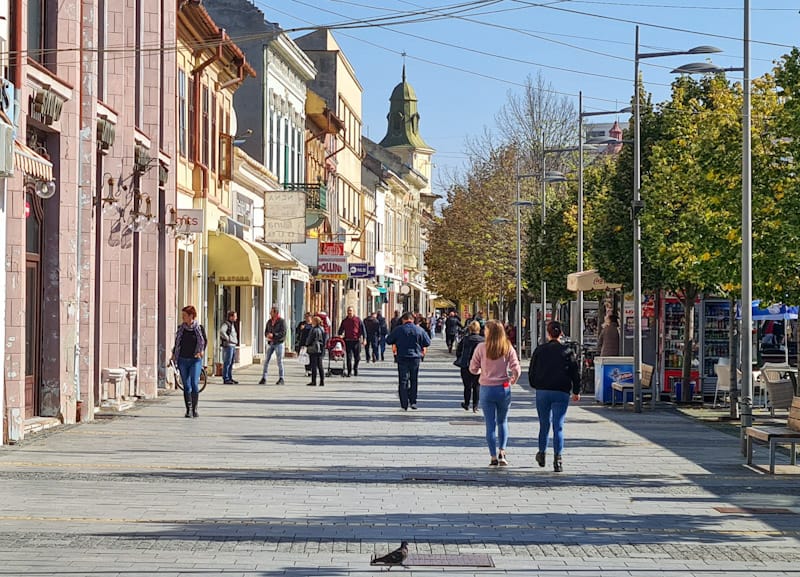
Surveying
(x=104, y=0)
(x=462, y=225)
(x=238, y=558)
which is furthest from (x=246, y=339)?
(x=238, y=558)

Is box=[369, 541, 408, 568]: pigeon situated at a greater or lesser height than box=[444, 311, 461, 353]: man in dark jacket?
greater

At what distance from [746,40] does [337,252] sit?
1490 inches

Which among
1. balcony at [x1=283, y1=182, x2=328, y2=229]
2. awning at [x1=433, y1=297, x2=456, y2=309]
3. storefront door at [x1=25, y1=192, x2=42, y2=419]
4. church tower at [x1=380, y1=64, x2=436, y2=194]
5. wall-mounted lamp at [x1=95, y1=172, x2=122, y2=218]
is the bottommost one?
awning at [x1=433, y1=297, x2=456, y2=309]

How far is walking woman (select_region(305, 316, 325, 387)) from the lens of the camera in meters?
36.9

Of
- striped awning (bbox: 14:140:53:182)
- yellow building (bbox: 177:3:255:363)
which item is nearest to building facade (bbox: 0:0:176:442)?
striped awning (bbox: 14:140:53:182)

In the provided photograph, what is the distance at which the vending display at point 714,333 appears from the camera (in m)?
31.5

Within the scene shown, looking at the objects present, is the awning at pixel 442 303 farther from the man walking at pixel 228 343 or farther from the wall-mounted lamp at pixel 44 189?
the wall-mounted lamp at pixel 44 189

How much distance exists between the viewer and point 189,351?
79.9 feet

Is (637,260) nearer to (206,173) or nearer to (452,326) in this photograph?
(206,173)

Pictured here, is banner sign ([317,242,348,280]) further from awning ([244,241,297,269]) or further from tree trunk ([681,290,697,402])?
tree trunk ([681,290,697,402])

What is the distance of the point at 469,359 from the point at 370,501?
13.8 metres

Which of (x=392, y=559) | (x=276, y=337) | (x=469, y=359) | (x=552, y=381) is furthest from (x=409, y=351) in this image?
(x=392, y=559)

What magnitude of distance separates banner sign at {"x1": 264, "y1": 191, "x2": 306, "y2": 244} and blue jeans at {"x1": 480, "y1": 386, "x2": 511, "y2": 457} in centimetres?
2943

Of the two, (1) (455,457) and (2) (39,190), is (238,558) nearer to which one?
(1) (455,457)
